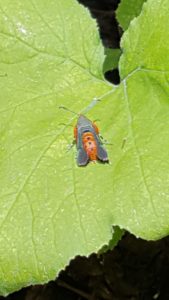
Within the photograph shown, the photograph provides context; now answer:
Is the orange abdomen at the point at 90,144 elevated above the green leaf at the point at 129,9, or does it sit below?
below

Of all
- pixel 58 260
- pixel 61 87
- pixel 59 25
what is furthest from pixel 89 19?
pixel 58 260

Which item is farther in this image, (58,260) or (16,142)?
(16,142)

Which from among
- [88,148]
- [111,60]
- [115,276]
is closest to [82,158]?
[88,148]

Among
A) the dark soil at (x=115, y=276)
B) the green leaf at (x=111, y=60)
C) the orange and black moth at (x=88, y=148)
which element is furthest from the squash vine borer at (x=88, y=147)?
the dark soil at (x=115, y=276)

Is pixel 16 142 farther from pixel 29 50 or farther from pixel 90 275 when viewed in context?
pixel 90 275

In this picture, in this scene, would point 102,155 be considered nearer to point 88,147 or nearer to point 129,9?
point 88,147

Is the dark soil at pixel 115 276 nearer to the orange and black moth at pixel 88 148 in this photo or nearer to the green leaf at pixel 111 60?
the green leaf at pixel 111 60
